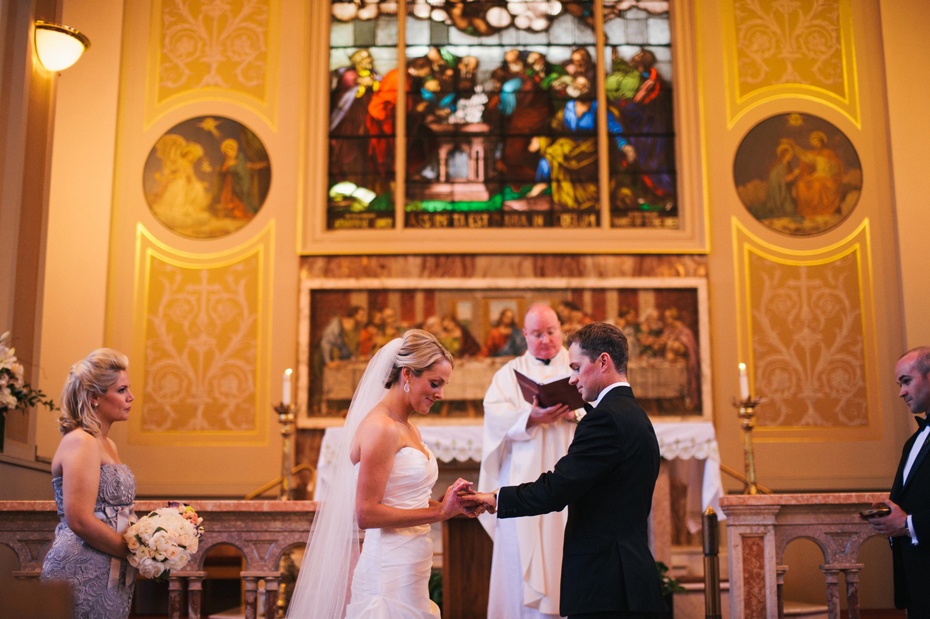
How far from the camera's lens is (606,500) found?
135 inches

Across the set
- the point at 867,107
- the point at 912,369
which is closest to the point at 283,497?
the point at 912,369

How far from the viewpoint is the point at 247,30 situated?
8781 millimetres

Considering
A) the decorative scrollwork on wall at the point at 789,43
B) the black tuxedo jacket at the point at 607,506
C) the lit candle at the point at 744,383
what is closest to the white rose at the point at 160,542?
the black tuxedo jacket at the point at 607,506

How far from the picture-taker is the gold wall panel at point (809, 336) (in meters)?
8.07

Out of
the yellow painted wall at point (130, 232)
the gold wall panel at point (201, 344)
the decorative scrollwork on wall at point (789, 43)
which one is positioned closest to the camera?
the yellow painted wall at point (130, 232)

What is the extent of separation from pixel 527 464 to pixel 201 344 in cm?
431

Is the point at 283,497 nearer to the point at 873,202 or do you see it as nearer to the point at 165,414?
the point at 165,414

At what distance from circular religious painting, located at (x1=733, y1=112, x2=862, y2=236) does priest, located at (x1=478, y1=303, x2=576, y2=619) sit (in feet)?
13.1

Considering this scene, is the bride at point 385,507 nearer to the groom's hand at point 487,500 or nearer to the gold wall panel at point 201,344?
the groom's hand at point 487,500

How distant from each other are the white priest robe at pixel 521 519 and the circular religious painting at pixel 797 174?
4.02 m

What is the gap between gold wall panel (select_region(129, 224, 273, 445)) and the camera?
806cm

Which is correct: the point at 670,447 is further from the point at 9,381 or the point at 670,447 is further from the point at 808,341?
the point at 9,381

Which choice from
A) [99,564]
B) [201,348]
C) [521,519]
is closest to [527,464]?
[521,519]

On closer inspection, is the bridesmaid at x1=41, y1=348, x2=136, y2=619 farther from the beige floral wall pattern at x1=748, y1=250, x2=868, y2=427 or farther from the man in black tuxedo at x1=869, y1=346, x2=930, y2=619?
the beige floral wall pattern at x1=748, y1=250, x2=868, y2=427
